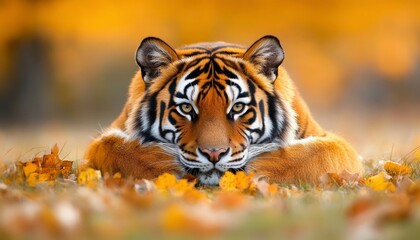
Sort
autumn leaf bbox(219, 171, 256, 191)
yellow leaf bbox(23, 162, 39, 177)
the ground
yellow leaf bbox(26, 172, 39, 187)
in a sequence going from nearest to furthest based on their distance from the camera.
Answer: the ground → autumn leaf bbox(219, 171, 256, 191) → yellow leaf bbox(26, 172, 39, 187) → yellow leaf bbox(23, 162, 39, 177)

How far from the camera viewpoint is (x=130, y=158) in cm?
680

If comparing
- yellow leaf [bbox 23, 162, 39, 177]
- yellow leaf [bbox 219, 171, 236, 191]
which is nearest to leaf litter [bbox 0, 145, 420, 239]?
yellow leaf [bbox 219, 171, 236, 191]

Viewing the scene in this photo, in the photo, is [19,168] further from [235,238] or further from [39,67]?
[39,67]

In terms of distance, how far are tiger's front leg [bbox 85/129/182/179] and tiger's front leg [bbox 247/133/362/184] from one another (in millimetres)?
711

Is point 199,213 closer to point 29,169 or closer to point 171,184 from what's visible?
point 171,184

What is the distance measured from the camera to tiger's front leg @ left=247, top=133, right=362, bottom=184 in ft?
22.0

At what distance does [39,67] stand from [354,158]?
64.8 feet

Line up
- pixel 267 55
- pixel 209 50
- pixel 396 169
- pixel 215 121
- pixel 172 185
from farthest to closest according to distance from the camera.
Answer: pixel 396 169, pixel 209 50, pixel 267 55, pixel 215 121, pixel 172 185

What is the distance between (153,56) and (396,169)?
2.50m

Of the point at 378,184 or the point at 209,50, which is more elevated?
the point at 209,50

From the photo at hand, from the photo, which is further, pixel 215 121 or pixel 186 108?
pixel 186 108

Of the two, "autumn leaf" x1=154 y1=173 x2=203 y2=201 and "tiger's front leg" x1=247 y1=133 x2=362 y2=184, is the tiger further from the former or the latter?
"autumn leaf" x1=154 y1=173 x2=203 y2=201

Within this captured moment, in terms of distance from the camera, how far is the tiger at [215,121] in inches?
255

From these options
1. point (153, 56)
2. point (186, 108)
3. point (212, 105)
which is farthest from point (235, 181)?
point (153, 56)
